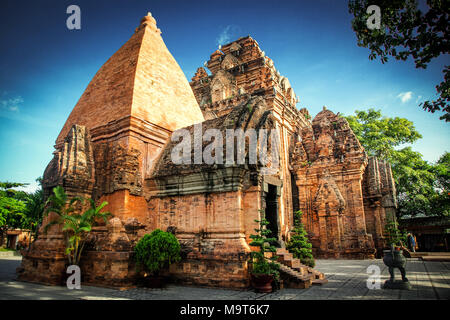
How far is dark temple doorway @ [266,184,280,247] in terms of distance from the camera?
9.52 m

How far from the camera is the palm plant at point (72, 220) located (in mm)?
7867

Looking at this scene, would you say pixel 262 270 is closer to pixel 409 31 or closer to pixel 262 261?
pixel 262 261

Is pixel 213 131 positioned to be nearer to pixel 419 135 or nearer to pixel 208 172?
pixel 208 172

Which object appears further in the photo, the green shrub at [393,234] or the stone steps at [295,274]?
the green shrub at [393,234]

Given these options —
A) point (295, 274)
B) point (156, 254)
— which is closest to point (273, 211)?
point (295, 274)

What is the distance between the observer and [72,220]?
7.85 metres

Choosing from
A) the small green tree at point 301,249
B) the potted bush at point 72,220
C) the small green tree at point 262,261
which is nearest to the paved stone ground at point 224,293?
the small green tree at point 262,261

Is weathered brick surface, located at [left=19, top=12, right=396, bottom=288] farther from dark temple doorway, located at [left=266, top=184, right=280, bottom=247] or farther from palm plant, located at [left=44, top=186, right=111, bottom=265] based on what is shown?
palm plant, located at [left=44, top=186, right=111, bottom=265]

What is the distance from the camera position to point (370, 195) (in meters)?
16.5

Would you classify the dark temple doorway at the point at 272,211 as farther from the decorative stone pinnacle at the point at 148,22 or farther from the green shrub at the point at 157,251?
the decorative stone pinnacle at the point at 148,22

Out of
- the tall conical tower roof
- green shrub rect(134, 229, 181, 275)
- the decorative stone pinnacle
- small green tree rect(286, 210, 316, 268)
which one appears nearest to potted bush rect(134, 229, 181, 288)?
green shrub rect(134, 229, 181, 275)

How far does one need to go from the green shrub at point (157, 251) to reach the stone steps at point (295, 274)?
2.92m

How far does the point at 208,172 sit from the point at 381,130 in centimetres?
2199

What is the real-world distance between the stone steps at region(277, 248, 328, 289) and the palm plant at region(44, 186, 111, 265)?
5254mm
